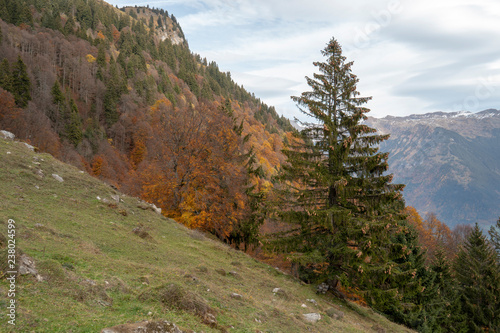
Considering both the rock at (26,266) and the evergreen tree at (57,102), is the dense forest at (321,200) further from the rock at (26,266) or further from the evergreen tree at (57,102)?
the rock at (26,266)

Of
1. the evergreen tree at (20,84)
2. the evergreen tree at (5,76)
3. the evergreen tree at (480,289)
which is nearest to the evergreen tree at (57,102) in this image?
the evergreen tree at (20,84)

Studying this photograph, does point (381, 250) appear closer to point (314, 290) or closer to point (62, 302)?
point (314, 290)

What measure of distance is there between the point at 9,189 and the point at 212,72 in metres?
177

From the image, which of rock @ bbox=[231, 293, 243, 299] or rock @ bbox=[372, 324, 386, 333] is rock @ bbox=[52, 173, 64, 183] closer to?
rock @ bbox=[231, 293, 243, 299]

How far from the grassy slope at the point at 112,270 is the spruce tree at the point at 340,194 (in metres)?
2.28

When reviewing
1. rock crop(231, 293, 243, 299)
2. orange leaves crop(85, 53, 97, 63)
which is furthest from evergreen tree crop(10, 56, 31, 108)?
rock crop(231, 293, 243, 299)

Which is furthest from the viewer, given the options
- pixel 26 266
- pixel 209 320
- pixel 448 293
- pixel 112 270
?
pixel 448 293

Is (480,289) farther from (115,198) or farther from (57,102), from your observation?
(57,102)

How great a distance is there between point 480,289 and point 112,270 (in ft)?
128

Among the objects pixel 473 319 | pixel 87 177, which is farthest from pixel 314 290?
pixel 473 319

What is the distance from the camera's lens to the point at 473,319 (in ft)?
105

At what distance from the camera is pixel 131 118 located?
274 ft

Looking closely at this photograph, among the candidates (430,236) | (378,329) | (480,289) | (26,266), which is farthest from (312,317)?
(430,236)

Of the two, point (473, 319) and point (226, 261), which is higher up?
point (226, 261)
